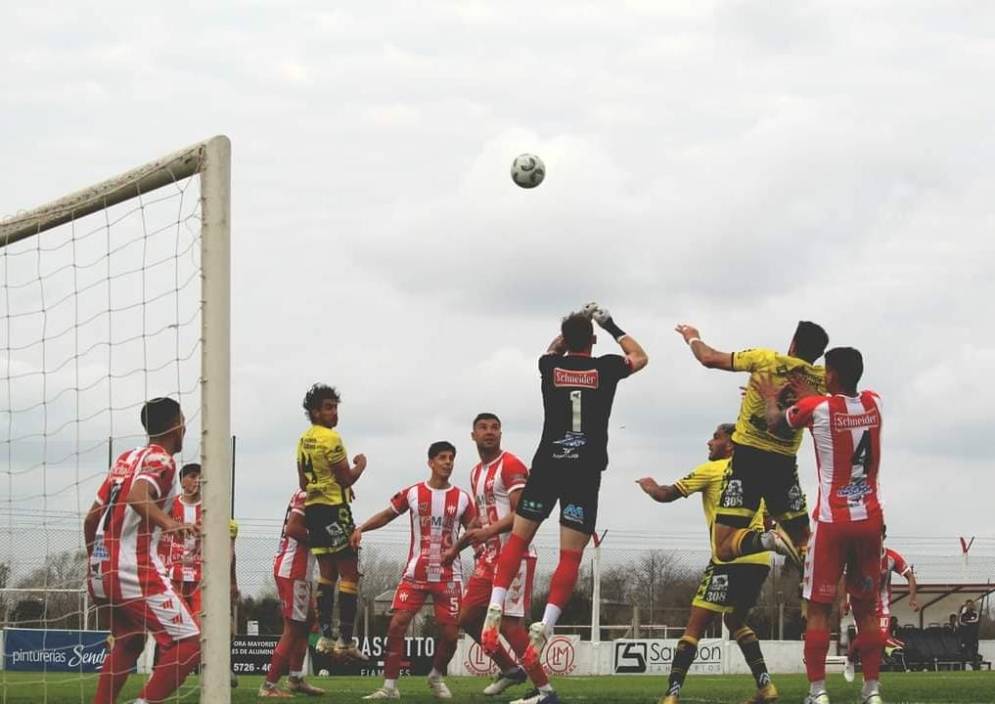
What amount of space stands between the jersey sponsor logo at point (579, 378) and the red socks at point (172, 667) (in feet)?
9.18

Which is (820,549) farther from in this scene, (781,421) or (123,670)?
(123,670)

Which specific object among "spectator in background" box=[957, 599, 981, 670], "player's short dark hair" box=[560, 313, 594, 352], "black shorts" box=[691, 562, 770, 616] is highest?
"player's short dark hair" box=[560, 313, 594, 352]

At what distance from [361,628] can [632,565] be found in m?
5.38

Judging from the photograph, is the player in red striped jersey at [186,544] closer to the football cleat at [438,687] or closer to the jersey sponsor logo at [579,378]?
the football cleat at [438,687]

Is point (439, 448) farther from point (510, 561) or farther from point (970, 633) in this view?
point (970, 633)

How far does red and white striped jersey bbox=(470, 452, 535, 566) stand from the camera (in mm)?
12844

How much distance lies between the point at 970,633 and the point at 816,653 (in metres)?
23.2

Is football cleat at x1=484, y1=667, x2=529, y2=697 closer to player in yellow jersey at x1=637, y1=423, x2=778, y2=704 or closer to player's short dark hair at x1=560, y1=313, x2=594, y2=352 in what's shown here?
player in yellow jersey at x1=637, y1=423, x2=778, y2=704

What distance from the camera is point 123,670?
8766 mm

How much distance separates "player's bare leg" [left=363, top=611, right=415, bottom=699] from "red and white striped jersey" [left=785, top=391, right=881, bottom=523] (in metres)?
4.47

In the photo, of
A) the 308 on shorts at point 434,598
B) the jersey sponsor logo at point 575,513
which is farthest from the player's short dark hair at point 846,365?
the 308 on shorts at point 434,598

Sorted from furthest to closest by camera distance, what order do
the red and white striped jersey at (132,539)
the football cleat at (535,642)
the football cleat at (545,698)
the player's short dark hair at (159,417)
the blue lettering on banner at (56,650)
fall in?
1. the blue lettering on banner at (56,650)
2. the football cleat at (545,698)
3. the football cleat at (535,642)
4. the player's short dark hair at (159,417)
5. the red and white striped jersey at (132,539)

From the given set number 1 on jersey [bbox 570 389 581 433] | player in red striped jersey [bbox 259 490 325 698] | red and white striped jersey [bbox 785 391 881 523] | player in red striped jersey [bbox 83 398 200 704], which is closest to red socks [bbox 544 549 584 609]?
number 1 on jersey [bbox 570 389 581 433]

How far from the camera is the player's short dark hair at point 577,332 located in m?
9.67
